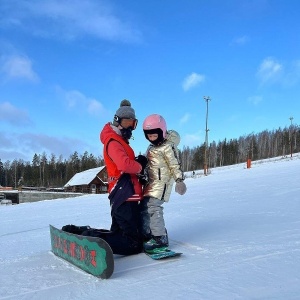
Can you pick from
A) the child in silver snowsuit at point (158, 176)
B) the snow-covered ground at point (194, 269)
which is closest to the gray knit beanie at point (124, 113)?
the child in silver snowsuit at point (158, 176)

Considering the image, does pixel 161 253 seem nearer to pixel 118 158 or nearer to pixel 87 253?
pixel 87 253

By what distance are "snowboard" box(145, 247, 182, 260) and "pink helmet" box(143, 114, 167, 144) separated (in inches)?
42.1

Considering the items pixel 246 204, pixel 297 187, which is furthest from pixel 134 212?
pixel 297 187

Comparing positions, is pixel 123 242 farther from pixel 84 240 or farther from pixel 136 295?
pixel 136 295

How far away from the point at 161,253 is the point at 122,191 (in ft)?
2.28

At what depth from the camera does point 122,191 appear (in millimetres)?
3629

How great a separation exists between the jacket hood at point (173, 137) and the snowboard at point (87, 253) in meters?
1.30

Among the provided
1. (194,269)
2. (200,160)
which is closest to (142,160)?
(194,269)

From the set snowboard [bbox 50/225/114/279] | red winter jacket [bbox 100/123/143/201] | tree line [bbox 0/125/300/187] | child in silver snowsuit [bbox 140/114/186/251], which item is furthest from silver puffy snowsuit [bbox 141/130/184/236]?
tree line [bbox 0/125/300/187]

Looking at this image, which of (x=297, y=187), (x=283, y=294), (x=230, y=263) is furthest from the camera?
(x=297, y=187)

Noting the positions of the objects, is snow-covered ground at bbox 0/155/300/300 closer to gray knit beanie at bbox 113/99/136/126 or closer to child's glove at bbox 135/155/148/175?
child's glove at bbox 135/155/148/175

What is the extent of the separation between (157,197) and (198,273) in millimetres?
1055

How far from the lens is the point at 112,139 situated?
3.67 meters

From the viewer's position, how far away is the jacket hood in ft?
12.5
